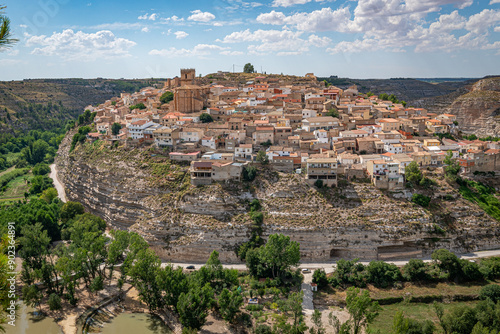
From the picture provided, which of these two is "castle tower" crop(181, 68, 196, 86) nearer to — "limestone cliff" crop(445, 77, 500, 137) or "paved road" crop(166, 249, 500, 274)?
"paved road" crop(166, 249, 500, 274)

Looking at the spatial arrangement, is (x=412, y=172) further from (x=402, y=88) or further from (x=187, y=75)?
(x=402, y=88)

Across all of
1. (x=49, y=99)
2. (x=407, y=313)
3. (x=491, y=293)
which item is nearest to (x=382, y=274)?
(x=407, y=313)

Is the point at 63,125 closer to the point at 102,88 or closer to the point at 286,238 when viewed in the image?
the point at 102,88

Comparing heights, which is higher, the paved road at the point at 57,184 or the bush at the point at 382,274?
the paved road at the point at 57,184

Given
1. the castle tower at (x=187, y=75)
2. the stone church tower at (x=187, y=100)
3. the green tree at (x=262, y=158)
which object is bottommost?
the green tree at (x=262, y=158)

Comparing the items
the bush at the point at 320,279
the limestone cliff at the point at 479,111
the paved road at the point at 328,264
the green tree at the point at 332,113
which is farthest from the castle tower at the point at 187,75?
the limestone cliff at the point at 479,111

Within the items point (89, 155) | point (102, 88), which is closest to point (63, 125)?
point (102, 88)

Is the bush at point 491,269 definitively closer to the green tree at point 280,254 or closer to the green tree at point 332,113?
the green tree at point 280,254

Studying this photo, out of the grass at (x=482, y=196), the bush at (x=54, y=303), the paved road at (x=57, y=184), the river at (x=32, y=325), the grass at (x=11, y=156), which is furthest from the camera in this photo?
the grass at (x=11, y=156)
